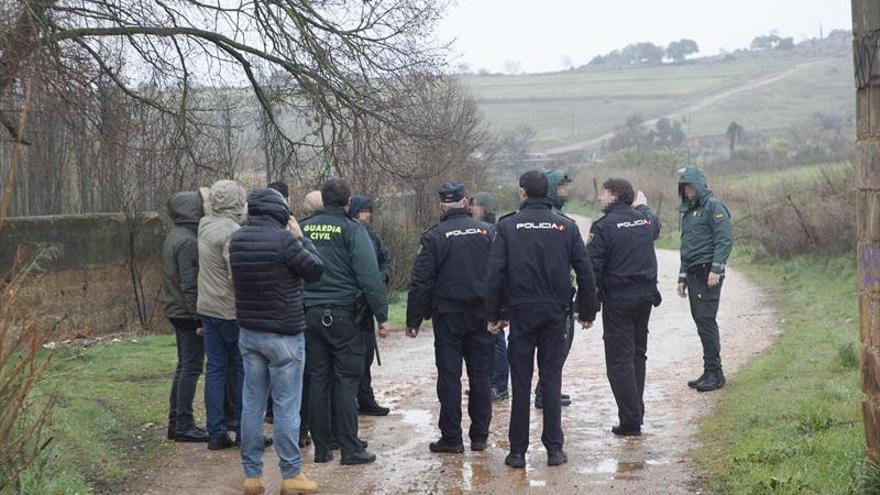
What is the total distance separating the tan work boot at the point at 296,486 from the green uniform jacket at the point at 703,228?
15.4 ft

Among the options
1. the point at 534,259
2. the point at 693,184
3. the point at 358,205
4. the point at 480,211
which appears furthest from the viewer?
the point at 693,184

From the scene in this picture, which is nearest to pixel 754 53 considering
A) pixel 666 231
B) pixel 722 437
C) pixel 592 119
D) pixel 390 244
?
pixel 592 119

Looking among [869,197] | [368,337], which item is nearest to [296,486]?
[368,337]

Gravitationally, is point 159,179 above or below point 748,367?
above

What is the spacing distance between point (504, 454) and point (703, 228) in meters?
3.42

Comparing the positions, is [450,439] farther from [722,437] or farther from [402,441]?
[722,437]

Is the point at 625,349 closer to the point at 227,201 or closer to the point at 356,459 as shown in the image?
the point at 356,459

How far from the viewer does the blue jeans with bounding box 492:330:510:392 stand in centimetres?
1112

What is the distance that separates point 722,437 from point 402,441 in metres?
2.40

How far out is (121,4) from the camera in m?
14.2


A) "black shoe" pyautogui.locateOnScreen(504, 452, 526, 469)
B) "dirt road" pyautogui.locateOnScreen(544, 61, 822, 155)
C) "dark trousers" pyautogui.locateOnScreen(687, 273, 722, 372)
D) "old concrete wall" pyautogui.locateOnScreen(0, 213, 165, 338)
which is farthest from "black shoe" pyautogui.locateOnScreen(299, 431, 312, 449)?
"dirt road" pyautogui.locateOnScreen(544, 61, 822, 155)

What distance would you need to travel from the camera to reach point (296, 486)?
784cm

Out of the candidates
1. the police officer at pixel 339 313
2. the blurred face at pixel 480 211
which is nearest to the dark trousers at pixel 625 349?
the blurred face at pixel 480 211

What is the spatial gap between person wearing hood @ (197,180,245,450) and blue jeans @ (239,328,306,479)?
843 millimetres
